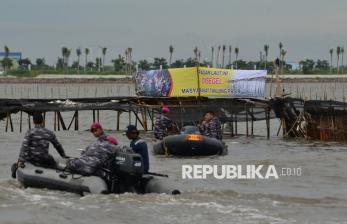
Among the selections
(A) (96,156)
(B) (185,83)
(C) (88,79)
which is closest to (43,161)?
(A) (96,156)

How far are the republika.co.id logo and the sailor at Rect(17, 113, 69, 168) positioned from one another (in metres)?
4.84

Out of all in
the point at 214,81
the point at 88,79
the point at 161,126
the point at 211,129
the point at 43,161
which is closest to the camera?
the point at 43,161

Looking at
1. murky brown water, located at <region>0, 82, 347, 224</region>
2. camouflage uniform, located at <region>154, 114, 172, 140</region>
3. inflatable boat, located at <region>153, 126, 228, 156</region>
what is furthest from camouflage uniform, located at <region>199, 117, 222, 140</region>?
murky brown water, located at <region>0, 82, 347, 224</region>

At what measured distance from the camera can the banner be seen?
131 ft

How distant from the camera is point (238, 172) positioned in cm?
2345

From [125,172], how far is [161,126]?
1113cm

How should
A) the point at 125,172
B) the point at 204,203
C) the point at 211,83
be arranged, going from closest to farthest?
the point at 125,172
the point at 204,203
the point at 211,83

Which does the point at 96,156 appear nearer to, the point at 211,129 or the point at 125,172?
the point at 125,172

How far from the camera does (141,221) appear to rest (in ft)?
50.3

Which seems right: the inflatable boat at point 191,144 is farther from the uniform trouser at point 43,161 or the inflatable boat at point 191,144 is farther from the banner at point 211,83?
the banner at point 211,83

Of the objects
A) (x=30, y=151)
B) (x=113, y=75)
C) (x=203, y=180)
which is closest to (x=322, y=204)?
(x=203, y=180)

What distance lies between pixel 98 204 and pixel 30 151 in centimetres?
320

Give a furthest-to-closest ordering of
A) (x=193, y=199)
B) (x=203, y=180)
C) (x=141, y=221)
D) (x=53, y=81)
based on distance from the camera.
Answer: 1. (x=53, y=81)
2. (x=203, y=180)
3. (x=193, y=199)
4. (x=141, y=221)

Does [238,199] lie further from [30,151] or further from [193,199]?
[30,151]
